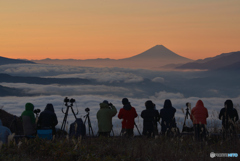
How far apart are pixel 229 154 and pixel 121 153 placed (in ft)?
9.64

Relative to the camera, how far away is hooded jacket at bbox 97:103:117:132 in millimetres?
14773

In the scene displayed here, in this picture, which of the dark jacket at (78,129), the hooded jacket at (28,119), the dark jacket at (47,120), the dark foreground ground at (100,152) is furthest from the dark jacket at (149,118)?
the hooded jacket at (28,119)

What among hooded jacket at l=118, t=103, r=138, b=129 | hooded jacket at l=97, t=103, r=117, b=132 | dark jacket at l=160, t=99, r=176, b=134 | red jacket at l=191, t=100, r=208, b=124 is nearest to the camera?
red jacket at l=191, t=100, r=208, b=124

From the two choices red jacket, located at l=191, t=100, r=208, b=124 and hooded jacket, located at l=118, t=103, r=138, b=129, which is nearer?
red jacket, located at l=191, t=100, r=208, b=124

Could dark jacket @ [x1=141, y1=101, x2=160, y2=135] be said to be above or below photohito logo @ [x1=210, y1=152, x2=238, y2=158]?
above

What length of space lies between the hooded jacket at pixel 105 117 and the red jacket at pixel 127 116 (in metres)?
0.43

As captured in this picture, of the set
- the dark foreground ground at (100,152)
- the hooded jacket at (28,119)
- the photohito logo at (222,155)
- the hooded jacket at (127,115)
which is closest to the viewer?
the dark foreground ground at (100,152)

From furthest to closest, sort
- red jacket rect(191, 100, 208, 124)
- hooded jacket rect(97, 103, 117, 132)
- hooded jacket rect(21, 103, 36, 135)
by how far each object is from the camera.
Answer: hooded jacket rect(97, 103, 117, 132)
hooded jacket rect(21, 103, 36, 135)
red jacket rect(191, 100, 208, 124)

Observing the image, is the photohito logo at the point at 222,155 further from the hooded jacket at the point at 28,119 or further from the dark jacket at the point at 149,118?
the hooded jacket at the point at 28,119

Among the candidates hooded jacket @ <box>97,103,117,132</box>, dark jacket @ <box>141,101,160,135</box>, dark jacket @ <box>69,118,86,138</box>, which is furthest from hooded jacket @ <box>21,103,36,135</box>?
dark jacket @ <box>141,101,160,135</box>

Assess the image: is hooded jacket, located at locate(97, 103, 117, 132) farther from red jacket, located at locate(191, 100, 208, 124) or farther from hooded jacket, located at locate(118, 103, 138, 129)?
red jacket, located at locate(191, 100, 208, 124)

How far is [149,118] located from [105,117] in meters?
1.72

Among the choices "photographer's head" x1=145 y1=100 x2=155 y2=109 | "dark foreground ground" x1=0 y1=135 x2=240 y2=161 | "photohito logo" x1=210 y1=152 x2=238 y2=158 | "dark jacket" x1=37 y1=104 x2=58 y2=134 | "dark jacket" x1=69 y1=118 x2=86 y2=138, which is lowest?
"photohito logo" x1=210 y1=152 x2=238 y2=158

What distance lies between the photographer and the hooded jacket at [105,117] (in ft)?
48.5
